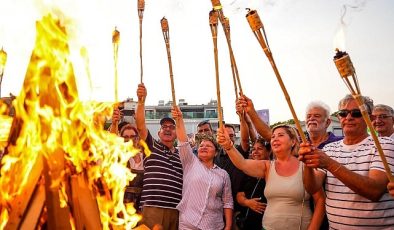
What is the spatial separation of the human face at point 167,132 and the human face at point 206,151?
464 millimetres

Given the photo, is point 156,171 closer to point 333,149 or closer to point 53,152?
point 333,149

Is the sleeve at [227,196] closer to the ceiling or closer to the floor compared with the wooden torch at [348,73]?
closer to the floor

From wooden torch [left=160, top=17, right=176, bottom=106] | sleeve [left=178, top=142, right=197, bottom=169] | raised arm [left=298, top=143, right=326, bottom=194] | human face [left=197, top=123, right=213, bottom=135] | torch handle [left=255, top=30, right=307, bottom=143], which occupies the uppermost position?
wooden torch [left=160, top=17, right=176, bottom=106]

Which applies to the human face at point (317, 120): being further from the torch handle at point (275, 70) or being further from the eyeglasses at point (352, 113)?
the torch handle at point (275, 70)

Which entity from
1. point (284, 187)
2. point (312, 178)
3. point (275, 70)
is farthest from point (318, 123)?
point (275, 70)

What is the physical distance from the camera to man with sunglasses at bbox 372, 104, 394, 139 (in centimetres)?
627

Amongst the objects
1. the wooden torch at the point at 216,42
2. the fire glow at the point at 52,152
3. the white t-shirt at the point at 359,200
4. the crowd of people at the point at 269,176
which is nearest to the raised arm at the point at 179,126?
the crowd of people at the point at 269,176

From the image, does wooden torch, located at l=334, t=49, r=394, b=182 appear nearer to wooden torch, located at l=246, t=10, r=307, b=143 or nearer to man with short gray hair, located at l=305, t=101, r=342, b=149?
wooden torch, located at l=246, t=10, r=307, b=143

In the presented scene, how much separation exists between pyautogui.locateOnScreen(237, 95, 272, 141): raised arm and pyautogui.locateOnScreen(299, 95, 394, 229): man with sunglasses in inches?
56.3

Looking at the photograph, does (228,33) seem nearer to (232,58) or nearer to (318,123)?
(232,58)

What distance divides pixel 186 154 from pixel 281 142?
4.76 feet

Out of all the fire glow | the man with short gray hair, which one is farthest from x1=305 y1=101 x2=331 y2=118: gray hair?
the fire glow

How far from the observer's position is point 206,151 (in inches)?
229

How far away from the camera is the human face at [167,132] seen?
6012mm
